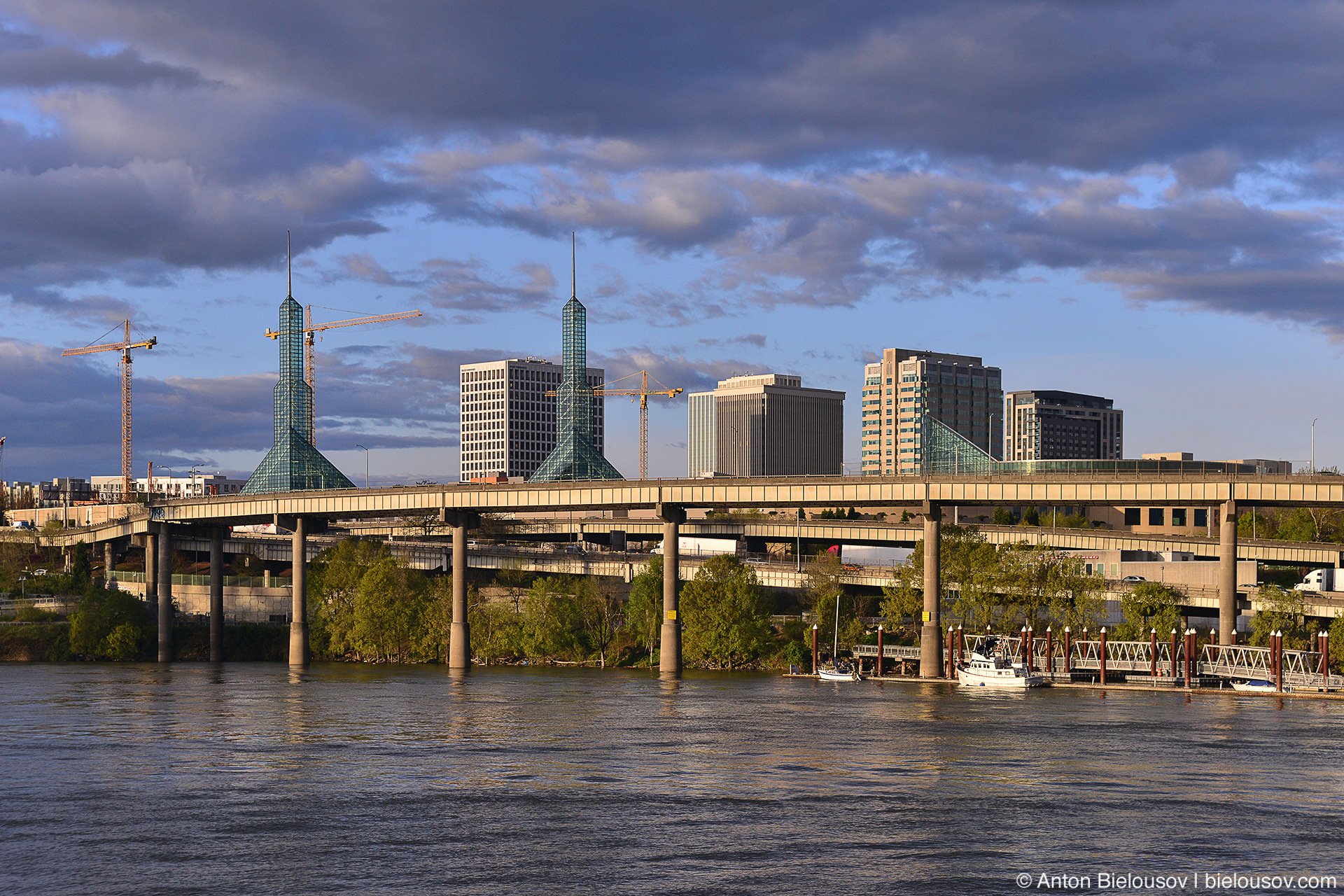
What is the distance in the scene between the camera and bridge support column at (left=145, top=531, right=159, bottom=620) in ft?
575

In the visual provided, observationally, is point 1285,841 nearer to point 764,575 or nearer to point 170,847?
point 170,847

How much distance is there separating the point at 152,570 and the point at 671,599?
78.6 metres

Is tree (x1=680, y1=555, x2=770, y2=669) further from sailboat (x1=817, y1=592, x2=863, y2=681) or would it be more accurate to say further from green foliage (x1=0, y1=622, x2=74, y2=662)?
green foliage (x1=0, y1=622, x2=74, y2=662)

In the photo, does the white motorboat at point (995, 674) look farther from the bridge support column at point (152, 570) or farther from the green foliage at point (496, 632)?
the bridge support column at point (152, 570)

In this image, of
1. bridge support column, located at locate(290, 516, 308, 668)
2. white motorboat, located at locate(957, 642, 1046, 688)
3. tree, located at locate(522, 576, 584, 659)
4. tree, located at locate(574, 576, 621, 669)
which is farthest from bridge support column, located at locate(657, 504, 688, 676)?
bridge support column, located at locate(290, 516, 308, 668)

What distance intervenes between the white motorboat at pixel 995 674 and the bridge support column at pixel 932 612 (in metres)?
3.70

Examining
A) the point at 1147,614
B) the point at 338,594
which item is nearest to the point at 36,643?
the point at 338,594

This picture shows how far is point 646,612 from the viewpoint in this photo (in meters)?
144

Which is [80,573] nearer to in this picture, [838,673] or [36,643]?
[36,643]

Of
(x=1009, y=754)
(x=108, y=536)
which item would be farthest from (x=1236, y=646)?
(x=108, y=536)

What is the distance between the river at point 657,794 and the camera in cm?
4609

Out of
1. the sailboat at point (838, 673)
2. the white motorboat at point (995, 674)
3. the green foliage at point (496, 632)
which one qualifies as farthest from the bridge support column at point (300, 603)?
the white motorboat at point (995, 674)

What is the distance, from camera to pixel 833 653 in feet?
452

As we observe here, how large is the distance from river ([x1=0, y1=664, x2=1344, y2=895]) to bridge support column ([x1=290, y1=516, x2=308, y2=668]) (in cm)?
5280
